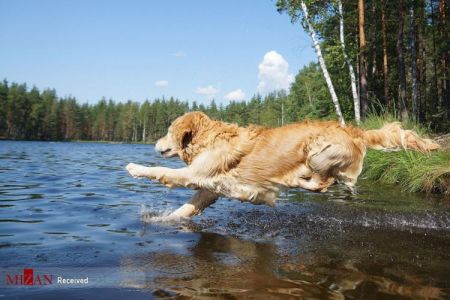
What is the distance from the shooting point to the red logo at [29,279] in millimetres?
3912

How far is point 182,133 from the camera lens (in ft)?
22.2

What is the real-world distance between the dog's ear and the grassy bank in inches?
243

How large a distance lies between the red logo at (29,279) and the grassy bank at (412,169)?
8.76 meters

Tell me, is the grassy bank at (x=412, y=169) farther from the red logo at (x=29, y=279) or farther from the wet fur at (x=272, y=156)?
the red logo at (x=29, y=279)

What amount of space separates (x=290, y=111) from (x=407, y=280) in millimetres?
80784

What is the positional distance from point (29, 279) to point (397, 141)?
5665 millimetres

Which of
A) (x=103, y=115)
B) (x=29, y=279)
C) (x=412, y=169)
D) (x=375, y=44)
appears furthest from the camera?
(x=103, y=115)

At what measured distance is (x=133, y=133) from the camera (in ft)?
469

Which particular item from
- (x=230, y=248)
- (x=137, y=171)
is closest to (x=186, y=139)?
(x=137, y=171)

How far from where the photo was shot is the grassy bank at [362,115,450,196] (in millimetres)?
10531

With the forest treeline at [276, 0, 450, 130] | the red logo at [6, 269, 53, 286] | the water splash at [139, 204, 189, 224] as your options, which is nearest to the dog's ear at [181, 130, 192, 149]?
the water splash at [139, 204, 189, 224]

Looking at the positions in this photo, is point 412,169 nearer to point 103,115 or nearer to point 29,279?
point 29,279

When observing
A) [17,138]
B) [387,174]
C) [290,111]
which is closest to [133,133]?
[17,138]

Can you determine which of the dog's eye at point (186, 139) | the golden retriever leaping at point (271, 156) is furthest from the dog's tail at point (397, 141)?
the dog's eye at point (186, 139)
